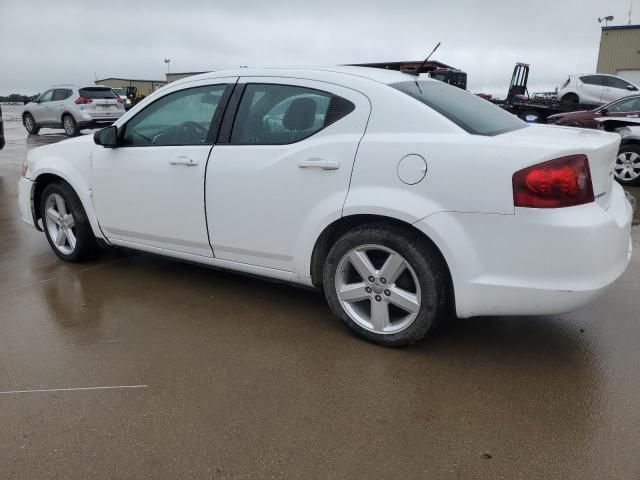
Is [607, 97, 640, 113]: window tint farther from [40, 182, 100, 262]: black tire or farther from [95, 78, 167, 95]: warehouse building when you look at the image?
[95, 78, 167, 95]: warehouse building

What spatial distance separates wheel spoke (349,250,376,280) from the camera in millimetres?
3051

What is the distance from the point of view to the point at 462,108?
3.17 metres

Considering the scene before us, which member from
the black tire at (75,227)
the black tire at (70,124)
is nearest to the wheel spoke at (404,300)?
the black tire at (75,227)

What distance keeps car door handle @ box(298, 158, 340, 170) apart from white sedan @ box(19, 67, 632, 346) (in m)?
0.01

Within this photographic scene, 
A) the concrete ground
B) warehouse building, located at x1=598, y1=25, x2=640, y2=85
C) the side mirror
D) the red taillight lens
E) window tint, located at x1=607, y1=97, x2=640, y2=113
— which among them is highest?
warehouse building, located at x1=598, y1=25, x2=640, y2=85

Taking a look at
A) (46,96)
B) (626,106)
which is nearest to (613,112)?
(626,106)

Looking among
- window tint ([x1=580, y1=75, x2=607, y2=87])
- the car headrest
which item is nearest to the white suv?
the car headrest

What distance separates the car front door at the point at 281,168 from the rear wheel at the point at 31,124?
18389mm

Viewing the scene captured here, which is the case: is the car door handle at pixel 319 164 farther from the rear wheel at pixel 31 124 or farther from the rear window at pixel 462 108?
the rear wheel at pixel 31 124

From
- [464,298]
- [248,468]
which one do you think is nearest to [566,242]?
[464,298]

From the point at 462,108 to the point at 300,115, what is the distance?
94 cm

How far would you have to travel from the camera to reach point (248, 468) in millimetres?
2164

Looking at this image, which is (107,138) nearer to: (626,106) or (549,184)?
(549,184)

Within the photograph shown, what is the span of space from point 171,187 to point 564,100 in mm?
19625
